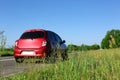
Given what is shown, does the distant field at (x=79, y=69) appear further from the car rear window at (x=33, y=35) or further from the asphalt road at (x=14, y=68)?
the car rear window at (x=33, y=35)

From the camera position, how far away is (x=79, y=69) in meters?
11.0

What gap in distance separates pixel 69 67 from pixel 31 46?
7361 mm

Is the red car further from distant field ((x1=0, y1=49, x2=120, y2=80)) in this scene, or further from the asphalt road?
distant field ((x1=0, y1=49, x2=120, y2=80))

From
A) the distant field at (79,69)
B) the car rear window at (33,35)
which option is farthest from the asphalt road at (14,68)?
the car rear window at (33,35)

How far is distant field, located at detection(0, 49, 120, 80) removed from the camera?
948cm

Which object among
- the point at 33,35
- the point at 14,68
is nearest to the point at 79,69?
the point at 14,68

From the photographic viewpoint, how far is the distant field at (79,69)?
9477mm

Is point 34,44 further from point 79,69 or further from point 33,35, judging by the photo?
point 79,69

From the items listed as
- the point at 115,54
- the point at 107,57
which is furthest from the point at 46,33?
the point at 107,57

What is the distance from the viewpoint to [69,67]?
37.2 feet

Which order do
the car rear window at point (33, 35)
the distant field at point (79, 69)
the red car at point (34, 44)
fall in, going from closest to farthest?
the distant field at point (79, 69) < the red car at point (34, 44) < the car rear window at point (33, 35)

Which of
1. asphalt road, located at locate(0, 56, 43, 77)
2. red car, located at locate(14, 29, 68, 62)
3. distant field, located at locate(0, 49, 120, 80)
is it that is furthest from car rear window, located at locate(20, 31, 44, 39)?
distant field, located at locate(0, 49, 120, 80)

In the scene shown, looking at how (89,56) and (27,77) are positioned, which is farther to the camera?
(89,56)

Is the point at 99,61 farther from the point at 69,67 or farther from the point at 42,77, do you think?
the point at 42,77
